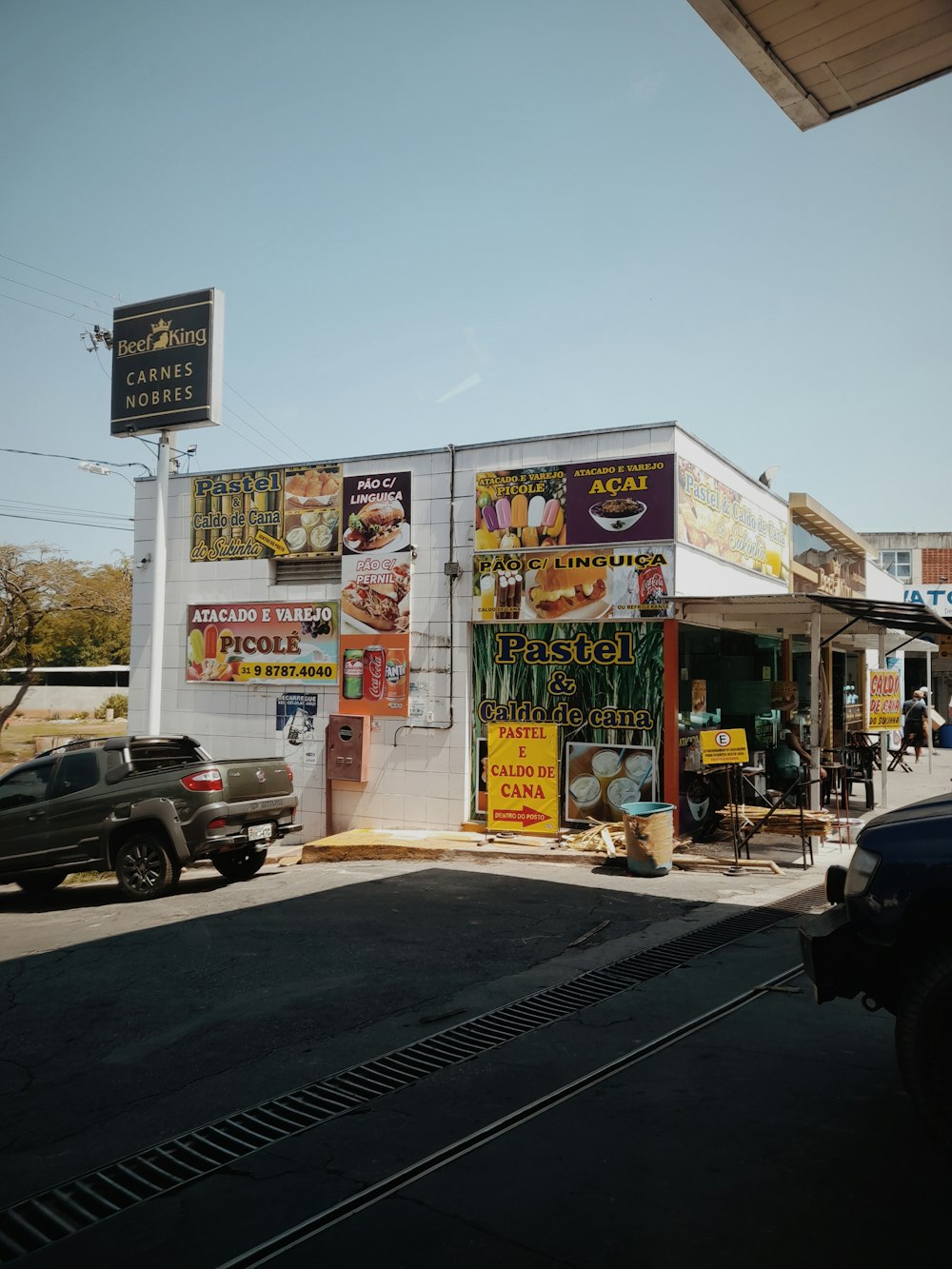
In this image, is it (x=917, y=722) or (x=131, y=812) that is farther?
(x=917, y=722)

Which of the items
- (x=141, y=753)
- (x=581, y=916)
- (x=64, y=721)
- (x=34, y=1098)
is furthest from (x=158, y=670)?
(x=64, y=721)

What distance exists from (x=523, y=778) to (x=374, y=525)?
15.4 ft

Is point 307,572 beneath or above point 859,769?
above

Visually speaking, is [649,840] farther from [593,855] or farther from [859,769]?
[859,769]

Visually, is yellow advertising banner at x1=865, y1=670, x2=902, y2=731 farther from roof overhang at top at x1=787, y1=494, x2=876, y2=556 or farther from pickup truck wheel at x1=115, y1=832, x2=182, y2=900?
pickup truck wheel at x1=115, y1=832, x2=182, y2=900

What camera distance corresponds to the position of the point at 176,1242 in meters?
3.60

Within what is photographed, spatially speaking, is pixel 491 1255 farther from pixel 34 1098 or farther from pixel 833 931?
pixel 34 1098

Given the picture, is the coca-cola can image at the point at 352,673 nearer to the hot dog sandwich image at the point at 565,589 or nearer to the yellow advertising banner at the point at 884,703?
the hot dog sandwich image at the point at 565,589

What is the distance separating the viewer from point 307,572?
1600 centimetres

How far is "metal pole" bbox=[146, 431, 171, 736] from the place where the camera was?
16.5 meters

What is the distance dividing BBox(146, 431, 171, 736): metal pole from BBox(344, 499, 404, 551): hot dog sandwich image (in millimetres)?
3614

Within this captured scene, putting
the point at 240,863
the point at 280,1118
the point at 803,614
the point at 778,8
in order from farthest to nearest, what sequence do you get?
1. the point at 803,614
2. the point at 240,863
3. the point at 778,8
4. the point at 280,1118

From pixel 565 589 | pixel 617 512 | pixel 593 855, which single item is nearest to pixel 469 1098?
pixel 593 855

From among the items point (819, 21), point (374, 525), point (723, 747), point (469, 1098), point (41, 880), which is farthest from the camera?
point (374, 525)
